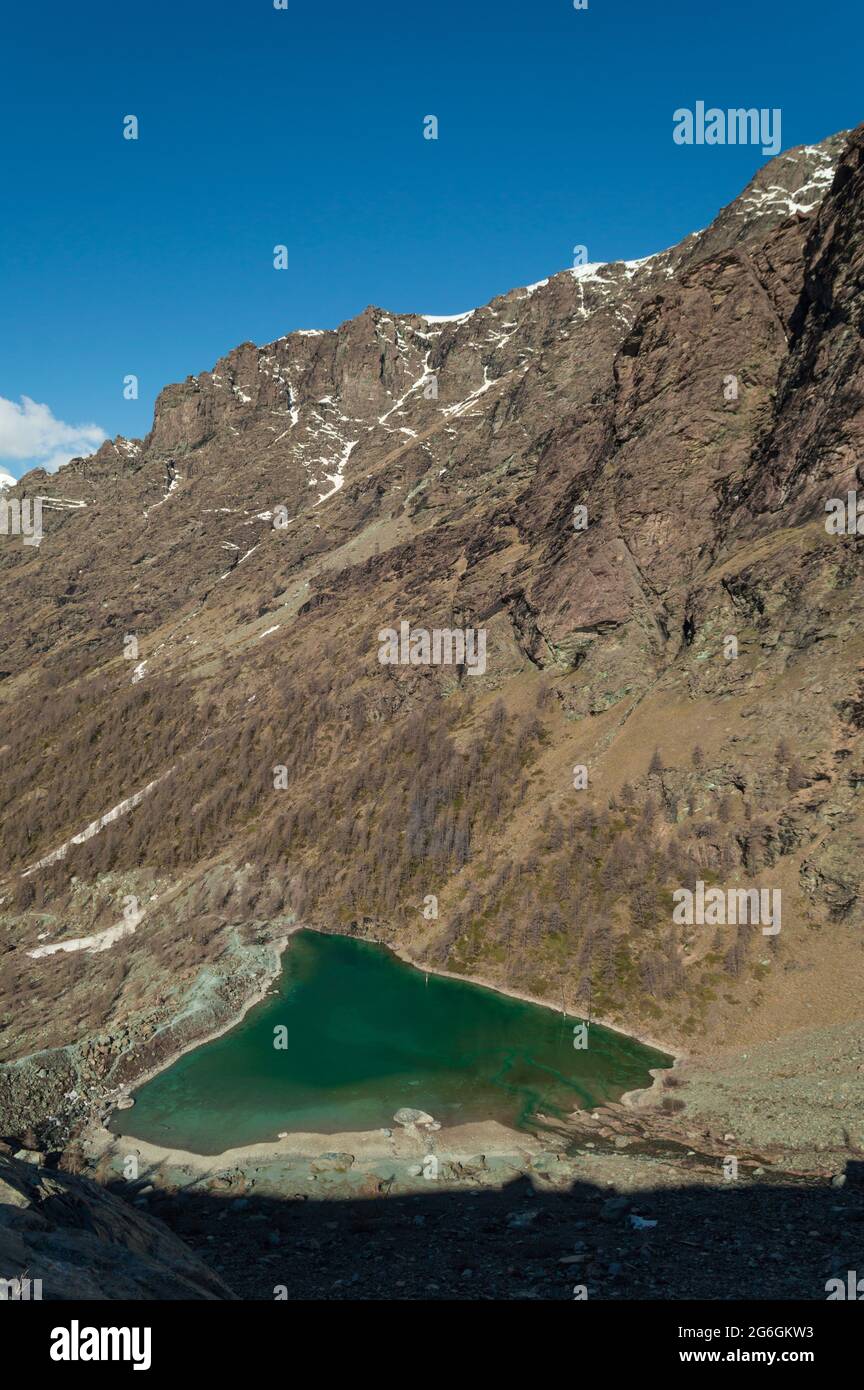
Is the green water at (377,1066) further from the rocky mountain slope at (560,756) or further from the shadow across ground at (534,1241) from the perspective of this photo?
the shadow across ground at (534,1241)

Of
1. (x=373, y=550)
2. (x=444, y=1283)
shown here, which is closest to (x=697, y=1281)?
(x=444, y=1283)

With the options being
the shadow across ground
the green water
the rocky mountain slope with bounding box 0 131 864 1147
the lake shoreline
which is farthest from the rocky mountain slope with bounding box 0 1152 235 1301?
the rocky mountain slope with bounding box 0 131 864 1147

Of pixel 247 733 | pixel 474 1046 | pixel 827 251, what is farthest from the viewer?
pixel 247 733

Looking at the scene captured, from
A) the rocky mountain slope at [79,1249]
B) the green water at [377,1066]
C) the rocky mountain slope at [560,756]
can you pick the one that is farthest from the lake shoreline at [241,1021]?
the rocky mountain slope at [79,1249]

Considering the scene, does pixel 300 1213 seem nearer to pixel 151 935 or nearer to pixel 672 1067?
pixel 672 1067

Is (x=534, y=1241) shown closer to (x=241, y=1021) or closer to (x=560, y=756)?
(x=241, y=1021)

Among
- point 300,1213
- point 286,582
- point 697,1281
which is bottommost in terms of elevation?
point 300,1213

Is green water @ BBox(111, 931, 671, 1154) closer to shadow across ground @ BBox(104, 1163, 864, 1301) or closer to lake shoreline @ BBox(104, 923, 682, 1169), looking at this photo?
lake shoreline @ BBox(104, 923, 682, 1169)
